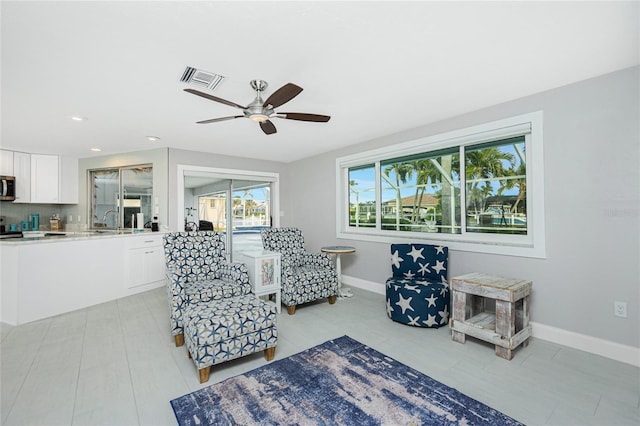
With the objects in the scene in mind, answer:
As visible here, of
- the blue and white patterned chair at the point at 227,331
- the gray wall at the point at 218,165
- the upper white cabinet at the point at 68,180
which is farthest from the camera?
the upper white cabinet at the point at 68,180

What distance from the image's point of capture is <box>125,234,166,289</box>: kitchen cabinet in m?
4.19

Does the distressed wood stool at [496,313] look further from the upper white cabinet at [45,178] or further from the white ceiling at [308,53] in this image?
the upper white cabinet at [45,178]

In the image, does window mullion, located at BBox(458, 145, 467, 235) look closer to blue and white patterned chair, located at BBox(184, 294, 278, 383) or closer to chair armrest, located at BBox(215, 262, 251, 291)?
blue and white patterned chair, located at BBox(184, 294, 278, 383)

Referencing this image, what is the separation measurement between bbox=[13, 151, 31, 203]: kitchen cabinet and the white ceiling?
2531mm

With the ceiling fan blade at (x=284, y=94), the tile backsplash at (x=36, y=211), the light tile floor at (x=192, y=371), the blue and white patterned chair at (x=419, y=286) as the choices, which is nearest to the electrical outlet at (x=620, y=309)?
the light tile floor at (x=192, y=371)

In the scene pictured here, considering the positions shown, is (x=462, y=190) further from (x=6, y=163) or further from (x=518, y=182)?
(x=6, y=163)

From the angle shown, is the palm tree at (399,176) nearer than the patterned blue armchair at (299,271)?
No

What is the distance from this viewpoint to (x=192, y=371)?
2182 mm

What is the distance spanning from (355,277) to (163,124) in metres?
3.60

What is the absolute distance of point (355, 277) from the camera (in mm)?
4590

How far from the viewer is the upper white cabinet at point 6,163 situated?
4855 millimetres

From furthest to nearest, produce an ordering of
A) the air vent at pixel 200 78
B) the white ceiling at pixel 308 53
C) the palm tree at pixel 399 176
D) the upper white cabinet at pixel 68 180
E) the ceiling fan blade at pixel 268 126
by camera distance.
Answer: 1. the upper white cabinet at pixel 68 180
2. the palm tree at pixel 399 176
3. the ceiling fan blade at pixel 268 126
4. the air vent at pixel 200 78
5. the white ceiling at pixel 308 53

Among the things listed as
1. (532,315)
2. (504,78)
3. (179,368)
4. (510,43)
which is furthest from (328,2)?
(532,315)

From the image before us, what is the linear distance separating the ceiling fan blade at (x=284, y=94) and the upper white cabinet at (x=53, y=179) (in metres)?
5.53
